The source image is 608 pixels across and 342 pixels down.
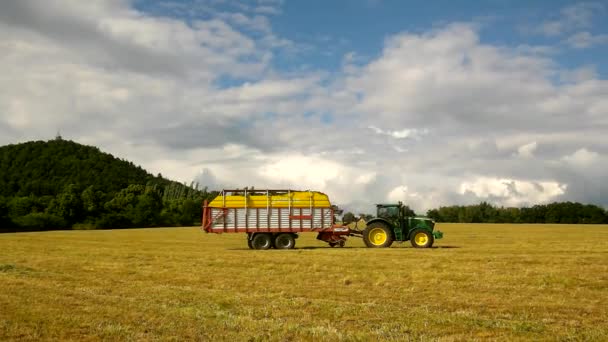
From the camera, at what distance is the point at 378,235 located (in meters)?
28.4

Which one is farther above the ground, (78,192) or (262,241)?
(78,192)

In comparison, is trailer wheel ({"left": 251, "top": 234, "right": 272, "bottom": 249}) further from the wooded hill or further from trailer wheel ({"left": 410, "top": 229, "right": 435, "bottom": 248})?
the wooded hill

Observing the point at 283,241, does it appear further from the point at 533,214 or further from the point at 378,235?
the point at 533,214

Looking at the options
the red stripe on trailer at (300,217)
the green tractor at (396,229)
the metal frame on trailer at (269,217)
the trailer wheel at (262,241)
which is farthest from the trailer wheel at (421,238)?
the trailer wheel at (262,241)

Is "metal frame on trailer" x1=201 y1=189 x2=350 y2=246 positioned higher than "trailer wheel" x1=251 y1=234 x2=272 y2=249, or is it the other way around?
→ "metal frame on trailer" x1=201 y1=189 x2=350 y2=246

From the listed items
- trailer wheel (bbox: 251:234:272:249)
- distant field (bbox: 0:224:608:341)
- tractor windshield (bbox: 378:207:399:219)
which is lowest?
distant field (bbox: 0:224:608:341)

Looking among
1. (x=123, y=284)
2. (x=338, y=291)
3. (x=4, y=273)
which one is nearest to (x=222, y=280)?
(x=123, y=284)

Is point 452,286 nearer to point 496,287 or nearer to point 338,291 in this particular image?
point 496,287

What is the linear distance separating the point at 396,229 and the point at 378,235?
3.14 feet

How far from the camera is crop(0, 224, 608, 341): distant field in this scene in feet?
29.5

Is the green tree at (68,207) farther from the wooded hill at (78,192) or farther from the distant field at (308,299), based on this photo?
the distant field at (308,299)

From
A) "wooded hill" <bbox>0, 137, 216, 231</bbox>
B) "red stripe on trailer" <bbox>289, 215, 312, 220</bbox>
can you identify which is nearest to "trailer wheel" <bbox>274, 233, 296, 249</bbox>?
"red stripe on trailer" <bbox>289, 215, 312, 220</bbox>

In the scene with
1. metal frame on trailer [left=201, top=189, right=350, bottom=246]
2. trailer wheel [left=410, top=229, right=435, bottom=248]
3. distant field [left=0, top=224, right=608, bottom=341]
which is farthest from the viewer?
metal frame on trailer [left=201, top=189, right=350, bottom=246]

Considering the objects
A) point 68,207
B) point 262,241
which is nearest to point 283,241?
point 262,241
